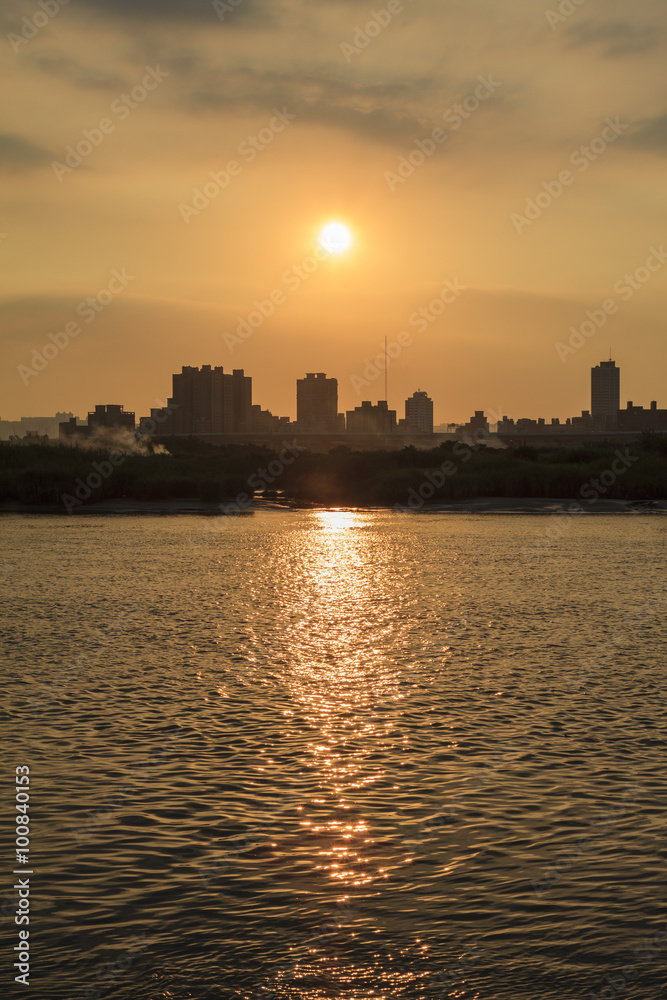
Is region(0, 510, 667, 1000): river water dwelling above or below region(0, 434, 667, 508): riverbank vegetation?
below

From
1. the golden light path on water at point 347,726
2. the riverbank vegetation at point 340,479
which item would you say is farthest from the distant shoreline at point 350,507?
the golden light path on water at point 347,726

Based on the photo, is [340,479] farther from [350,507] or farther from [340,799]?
[340,799]

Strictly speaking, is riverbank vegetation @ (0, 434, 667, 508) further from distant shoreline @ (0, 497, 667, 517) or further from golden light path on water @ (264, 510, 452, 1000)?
golden light path on water @ (264, 510, 452, 1000)

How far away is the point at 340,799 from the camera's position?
37.9 feet

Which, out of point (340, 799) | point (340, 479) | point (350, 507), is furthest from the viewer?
point (340, 479)

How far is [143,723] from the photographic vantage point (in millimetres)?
14688

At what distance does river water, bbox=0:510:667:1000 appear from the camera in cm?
808

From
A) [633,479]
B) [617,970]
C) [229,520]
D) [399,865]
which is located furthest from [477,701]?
[633,479]

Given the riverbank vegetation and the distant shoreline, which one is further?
the riverbank vegetation

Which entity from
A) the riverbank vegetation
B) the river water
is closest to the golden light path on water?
the river water

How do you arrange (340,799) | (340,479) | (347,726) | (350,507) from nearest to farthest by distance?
(340,799), (347,726), (350,507), (340,479)

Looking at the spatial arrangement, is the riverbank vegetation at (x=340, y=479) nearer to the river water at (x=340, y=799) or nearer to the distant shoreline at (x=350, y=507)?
the distant shoreline at (x=350, y=507)

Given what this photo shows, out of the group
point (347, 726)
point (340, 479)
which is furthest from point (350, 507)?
point (347, 726)

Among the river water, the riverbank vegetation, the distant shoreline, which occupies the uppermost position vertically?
the riverbank vegetation
